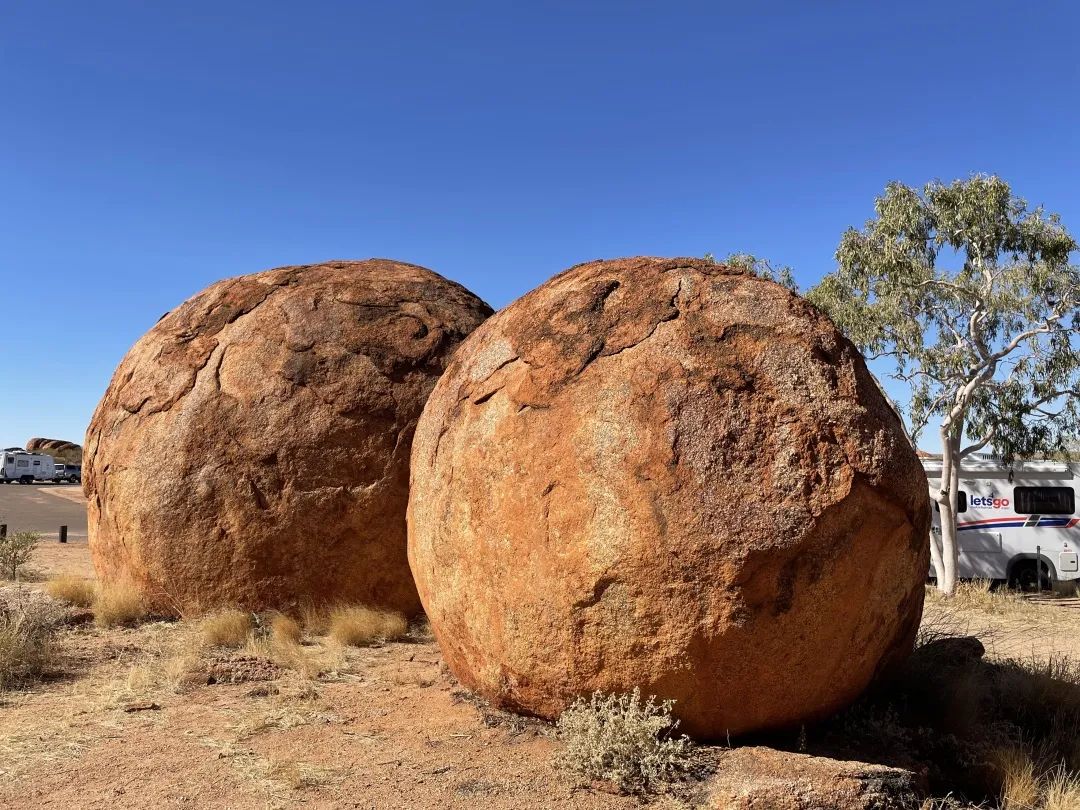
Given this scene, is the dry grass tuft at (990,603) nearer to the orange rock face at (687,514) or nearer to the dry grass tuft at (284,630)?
the orange rock face at (687,514)

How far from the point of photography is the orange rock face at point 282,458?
259 inches

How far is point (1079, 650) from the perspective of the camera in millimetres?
8570

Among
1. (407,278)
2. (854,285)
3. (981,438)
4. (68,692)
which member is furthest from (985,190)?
(68,692)

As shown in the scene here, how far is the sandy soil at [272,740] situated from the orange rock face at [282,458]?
0.63 meters

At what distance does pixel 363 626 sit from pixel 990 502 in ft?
36.9

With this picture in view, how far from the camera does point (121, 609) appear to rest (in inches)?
273

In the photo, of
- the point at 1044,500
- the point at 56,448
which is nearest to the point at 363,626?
the point at 1044,500

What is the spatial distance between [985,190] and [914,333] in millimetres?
2329

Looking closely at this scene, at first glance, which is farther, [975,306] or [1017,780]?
[975,306]

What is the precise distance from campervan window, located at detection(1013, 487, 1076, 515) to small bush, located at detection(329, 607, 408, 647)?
36.3 feet

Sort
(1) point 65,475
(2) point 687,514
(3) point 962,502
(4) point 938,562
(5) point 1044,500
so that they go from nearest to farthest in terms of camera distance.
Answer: (2) point 687,514 → (4) point 938,562 → (5) point 1044,500 → (3) point 962,502 → (1) point 65,475

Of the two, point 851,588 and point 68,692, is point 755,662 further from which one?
point 68,692

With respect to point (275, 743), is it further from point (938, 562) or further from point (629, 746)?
point (938, 562)

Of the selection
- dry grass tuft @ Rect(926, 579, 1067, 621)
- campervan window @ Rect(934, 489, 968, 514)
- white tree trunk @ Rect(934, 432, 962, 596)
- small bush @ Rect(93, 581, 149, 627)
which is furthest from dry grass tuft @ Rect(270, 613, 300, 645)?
campervan window @ Rect(934, 489, 968, 514)
